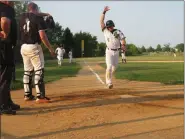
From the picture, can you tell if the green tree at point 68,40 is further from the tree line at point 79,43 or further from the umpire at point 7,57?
the umpire at point 7,57

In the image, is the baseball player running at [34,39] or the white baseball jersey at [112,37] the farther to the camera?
the white baseball jersey at [112,37]

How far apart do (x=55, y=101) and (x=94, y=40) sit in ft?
348

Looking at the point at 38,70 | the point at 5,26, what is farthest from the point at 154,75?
the point at 5,26

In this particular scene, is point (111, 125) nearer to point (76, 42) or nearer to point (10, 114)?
point (10, 114)

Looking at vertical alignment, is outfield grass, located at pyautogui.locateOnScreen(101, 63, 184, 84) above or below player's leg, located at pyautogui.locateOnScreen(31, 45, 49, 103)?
below

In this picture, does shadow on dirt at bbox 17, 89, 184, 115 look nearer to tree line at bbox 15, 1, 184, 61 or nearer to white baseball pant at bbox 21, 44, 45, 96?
white baseball pant at bbox 21, 44, 45, 96

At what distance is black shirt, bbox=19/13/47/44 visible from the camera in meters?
7.12

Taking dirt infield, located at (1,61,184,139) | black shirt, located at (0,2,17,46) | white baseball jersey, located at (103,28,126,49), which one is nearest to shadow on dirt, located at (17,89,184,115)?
dirt infield, located at (1,61,184,139)

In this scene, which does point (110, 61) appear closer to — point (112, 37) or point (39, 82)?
point (112, 37)

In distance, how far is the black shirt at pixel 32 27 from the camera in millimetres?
7117

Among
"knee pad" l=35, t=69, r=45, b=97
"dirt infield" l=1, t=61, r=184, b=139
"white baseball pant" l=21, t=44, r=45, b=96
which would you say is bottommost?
"dirt infield" l=1, t=61, r=184, b=139

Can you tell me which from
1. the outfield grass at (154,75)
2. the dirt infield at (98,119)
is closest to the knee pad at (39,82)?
the dirt infield at (98,119)

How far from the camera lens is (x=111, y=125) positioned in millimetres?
5031

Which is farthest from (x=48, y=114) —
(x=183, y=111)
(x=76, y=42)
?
(x=76, y=42)
